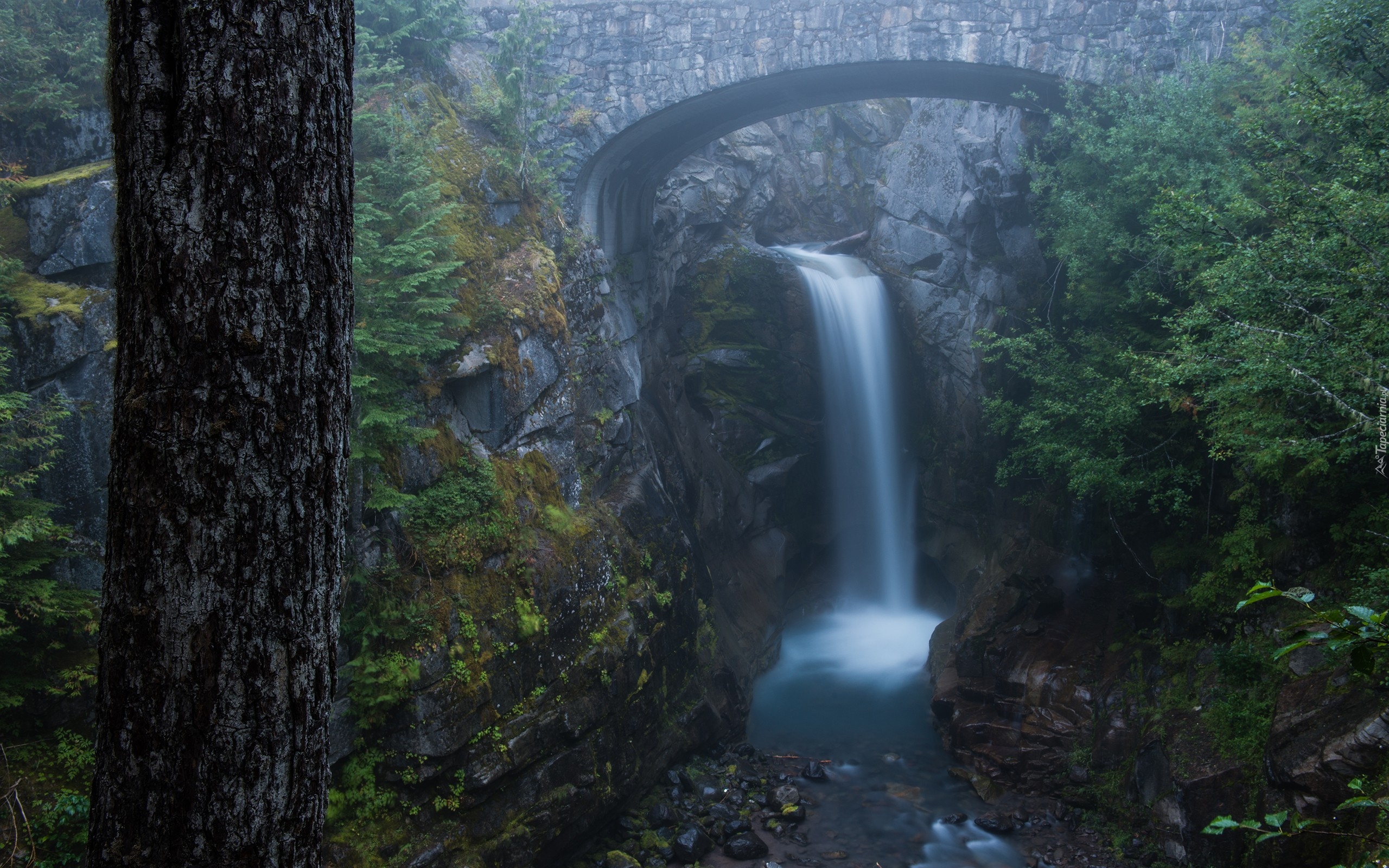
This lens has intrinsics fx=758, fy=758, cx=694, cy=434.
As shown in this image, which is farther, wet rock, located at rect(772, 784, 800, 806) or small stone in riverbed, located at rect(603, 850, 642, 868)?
wet rock, located at rect(772, 784, 800, 806)

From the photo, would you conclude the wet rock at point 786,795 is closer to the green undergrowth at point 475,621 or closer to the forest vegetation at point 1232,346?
the green undergrowth at point 475,621

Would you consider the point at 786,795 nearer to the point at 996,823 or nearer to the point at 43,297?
the point at 996,823

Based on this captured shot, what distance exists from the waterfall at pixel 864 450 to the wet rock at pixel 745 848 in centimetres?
971

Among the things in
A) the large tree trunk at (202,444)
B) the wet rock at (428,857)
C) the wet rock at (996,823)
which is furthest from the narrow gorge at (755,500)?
the large tree trunk at (202,444)

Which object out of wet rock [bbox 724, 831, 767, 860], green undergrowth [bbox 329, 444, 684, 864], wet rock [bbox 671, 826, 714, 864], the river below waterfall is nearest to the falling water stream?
the river below waterfall

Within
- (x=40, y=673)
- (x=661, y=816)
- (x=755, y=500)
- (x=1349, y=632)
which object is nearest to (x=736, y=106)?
(x=755, y=500)

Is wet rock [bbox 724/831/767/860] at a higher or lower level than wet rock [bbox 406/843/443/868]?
lower

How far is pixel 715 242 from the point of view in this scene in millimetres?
20156

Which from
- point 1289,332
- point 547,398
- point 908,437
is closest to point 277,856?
point 1289,332

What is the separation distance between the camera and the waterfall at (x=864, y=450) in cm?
1894

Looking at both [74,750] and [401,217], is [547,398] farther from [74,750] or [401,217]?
[74,750]

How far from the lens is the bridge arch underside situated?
593 inches

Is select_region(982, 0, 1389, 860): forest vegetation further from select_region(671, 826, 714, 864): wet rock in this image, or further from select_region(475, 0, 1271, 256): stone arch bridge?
select_region(671, 826, 714, 864): wet rock

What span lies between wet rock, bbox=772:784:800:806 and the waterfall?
8.17 m
